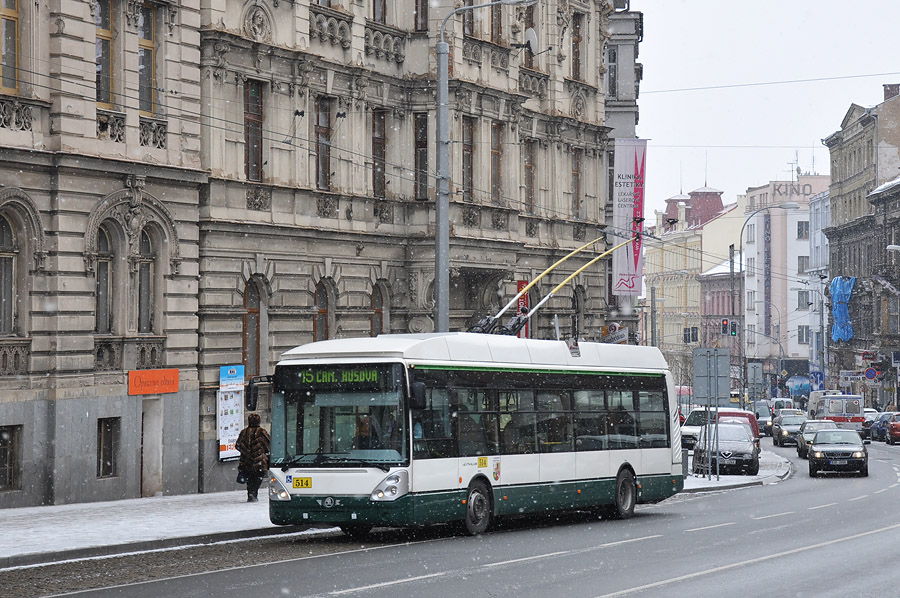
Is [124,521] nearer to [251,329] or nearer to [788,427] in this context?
[251,329]

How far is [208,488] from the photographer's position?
30.2 meters

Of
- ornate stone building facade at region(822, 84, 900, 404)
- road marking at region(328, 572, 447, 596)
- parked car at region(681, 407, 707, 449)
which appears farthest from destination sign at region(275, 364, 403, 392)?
ornate stone building facade at region(822, 84, 900, 404)

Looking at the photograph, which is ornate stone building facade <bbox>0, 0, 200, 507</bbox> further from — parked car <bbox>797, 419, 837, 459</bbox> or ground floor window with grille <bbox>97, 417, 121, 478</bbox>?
parked car <bbox>797, 419, 837, 459</bbox>

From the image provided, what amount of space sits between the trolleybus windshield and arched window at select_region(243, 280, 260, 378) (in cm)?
1078

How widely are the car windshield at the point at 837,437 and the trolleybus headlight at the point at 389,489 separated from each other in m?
26.2

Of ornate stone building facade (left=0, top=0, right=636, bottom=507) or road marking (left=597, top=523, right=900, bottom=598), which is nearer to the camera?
road marking (left=597, top=523, right=900, bottom=598)

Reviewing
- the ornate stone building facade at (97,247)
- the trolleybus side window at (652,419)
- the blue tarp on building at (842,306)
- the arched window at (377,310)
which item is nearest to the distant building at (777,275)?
the blue tarp on building at (842,306)

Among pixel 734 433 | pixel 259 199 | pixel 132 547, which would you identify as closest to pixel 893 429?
pixel 734 433

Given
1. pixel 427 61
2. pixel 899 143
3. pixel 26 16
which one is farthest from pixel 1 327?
pixel 899 143

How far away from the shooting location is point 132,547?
19.6 meters

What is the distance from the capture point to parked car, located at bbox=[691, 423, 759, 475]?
143 feet

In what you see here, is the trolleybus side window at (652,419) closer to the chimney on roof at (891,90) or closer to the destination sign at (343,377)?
the destination sign at (343,377)

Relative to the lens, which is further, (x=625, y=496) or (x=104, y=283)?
(x=104, y=283)

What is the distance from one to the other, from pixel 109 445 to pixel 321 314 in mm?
8171
